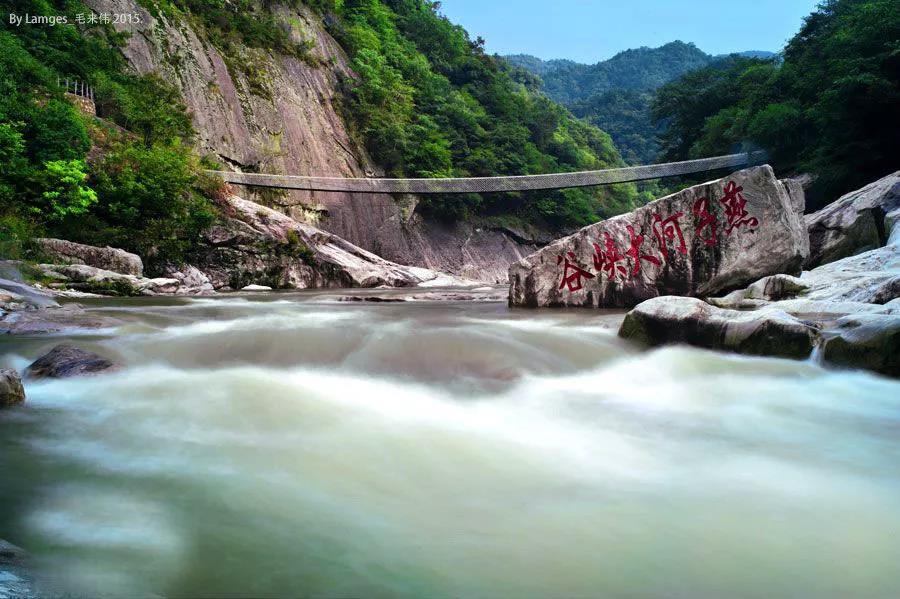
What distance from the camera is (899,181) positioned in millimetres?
9445

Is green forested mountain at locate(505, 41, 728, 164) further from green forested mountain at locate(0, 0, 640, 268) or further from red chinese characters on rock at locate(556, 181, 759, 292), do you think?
red chinese characters on rock at locate(556, 181, 759, 292)

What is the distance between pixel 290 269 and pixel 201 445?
42.4ft

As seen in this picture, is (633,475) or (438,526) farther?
(633,475)

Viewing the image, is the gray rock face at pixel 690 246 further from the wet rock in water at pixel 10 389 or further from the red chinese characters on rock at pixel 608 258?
the wet rock in water at pixel 10 389

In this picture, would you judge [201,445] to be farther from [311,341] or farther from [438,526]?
[311,341]

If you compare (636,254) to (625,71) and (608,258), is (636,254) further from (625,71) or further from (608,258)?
(625,71)

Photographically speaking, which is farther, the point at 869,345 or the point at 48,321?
the point at 48,321

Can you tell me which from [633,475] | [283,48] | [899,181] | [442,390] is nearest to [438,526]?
[633,475]

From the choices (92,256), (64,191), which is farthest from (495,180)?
(92,256)

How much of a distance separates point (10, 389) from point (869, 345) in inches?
216

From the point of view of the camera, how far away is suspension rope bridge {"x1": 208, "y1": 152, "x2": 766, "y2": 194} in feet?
61.8

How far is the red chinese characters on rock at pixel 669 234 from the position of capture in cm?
792

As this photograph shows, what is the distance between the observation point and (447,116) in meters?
30.0

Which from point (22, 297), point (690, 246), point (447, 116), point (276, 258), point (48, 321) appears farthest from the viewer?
point (447, 116)
